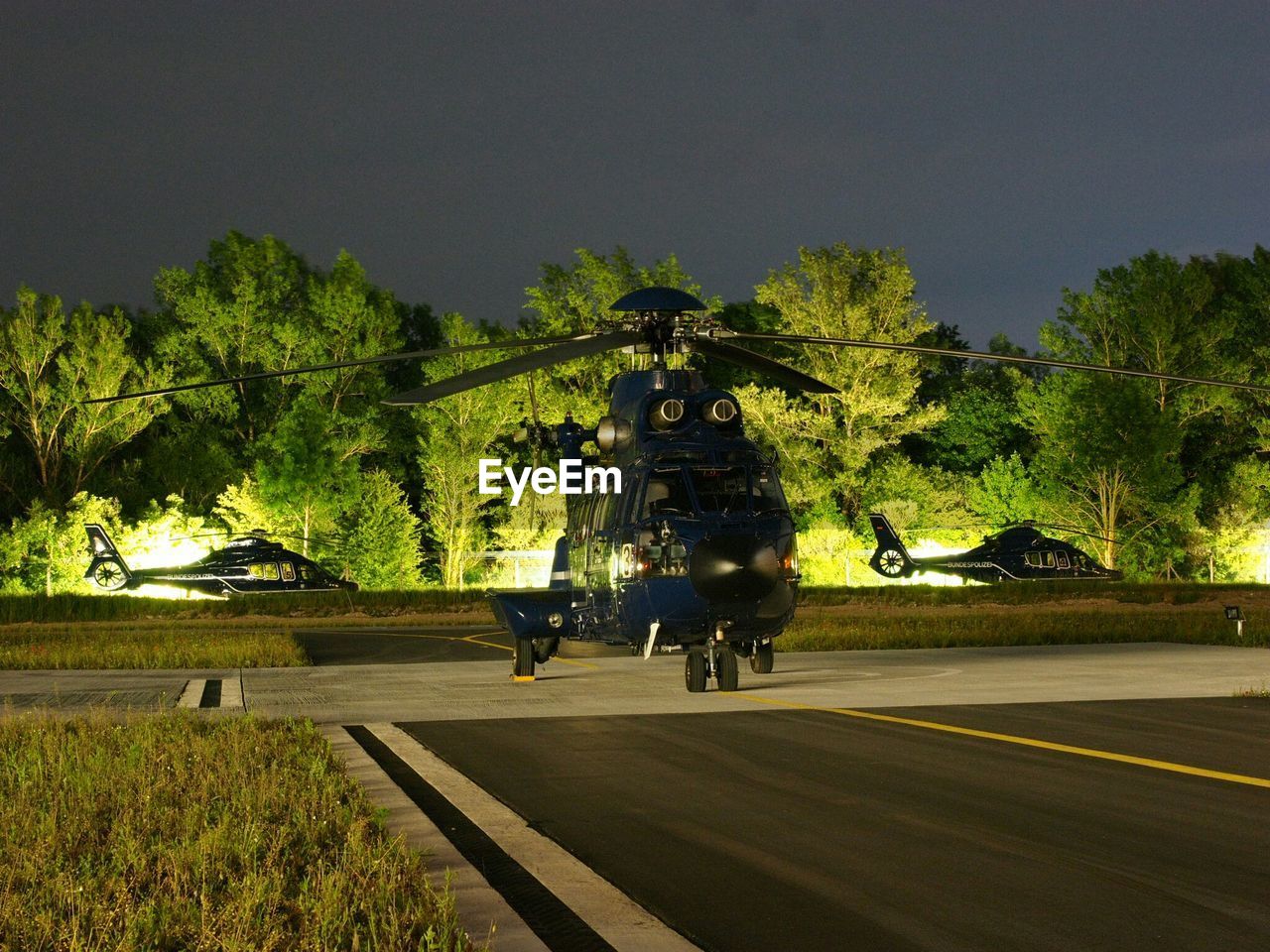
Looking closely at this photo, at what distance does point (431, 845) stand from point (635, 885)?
1474mm

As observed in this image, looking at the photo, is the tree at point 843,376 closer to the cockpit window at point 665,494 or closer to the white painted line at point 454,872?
the cockpit window at point 665,494

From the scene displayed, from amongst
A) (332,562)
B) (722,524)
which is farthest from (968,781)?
(332,562)

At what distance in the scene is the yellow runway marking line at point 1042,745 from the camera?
9.74 meters

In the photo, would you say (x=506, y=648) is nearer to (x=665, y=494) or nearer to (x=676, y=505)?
(x=665, y=494)

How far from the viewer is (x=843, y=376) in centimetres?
6341

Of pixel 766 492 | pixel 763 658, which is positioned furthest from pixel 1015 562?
pixel 766 492

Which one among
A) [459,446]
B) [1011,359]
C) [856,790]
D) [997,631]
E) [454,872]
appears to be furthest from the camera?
[459,446]

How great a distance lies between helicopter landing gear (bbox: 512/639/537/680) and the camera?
19.2 metres

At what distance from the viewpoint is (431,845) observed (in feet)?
25.1

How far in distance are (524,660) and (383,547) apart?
43.4 m

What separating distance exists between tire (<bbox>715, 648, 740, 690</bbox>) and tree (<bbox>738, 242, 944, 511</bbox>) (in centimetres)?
4546

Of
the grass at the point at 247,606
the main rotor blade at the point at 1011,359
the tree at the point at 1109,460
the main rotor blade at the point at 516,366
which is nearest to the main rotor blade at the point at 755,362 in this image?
the main rotor blade at the point at 1011,359

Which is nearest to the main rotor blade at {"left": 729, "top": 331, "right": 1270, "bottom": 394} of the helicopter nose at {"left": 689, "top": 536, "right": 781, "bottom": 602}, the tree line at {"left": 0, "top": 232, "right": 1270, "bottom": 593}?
the helicopter nose at {"left": 689, "top": 536, "right": 781, "bottom": 602}

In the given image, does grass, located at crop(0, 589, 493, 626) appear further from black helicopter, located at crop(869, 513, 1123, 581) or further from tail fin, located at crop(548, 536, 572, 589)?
tail fin, located at crop(548, 536, 572, 589)
